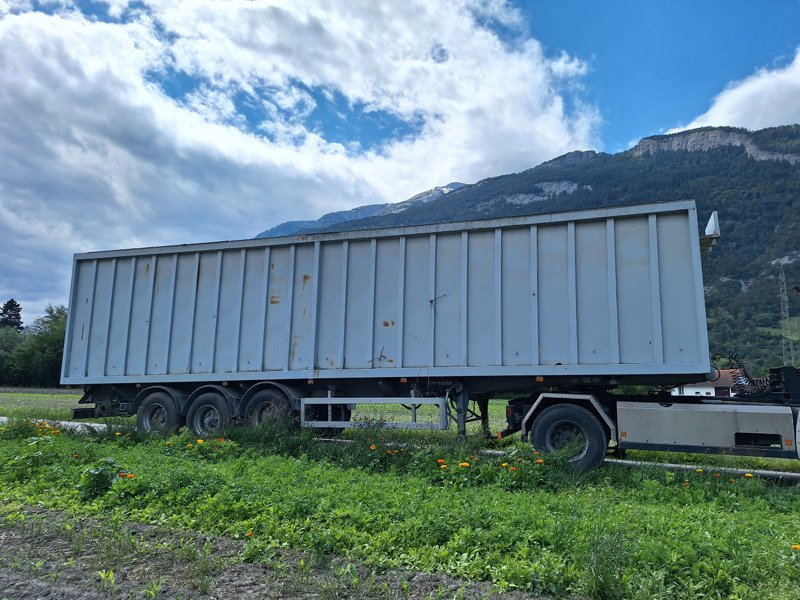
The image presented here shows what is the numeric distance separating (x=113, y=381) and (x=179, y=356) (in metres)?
1.55

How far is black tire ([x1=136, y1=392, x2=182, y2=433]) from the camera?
31.6ft

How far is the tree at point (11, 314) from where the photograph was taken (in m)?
78.9

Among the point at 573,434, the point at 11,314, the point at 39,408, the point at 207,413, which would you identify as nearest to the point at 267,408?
the point at 207,413

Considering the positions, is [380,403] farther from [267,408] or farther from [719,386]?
[719,386]

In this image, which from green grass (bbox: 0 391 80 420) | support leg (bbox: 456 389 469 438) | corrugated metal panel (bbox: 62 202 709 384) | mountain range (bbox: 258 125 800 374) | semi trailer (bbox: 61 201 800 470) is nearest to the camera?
semi trailer (bbox: 61 201 800 470)

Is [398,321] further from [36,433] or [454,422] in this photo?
[36,433]

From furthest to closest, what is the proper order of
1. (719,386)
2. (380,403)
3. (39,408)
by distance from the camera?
(39,408)
(380,403)
(719,386)

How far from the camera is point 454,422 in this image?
830cm

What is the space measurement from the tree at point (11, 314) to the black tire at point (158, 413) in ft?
279

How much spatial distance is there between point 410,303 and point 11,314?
91.1m

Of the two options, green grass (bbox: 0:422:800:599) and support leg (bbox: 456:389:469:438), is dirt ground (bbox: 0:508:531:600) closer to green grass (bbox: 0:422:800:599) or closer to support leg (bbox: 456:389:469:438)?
green grass (bbox: 0:422:800:599)

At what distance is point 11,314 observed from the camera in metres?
79.5

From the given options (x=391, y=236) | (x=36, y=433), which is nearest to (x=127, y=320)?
(x=36, y=433)

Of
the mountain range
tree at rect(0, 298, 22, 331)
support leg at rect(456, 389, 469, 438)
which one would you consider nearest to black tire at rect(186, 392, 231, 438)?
support leg at rect(456, 389, 469, 438)
